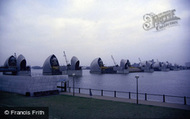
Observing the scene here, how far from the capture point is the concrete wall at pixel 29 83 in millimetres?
19938

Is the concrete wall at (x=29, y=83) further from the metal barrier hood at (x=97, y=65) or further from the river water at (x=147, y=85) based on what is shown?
the metal barrier hood at (x=97, y=65)

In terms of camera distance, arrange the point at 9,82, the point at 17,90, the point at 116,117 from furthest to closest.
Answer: the point at 9,82, the point at 17,90, the point at 116,117

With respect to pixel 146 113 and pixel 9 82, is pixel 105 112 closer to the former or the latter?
pixel 146 113

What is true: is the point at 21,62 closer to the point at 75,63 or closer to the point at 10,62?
the point at 10,62

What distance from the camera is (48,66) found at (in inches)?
4213

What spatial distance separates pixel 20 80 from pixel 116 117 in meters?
15.3

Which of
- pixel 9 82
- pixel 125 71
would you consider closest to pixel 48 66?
pixel 125 71

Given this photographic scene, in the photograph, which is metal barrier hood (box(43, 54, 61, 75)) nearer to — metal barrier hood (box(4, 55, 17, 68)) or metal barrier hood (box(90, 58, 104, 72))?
A: metal barrier hood (box(4, 55, 17, 68))

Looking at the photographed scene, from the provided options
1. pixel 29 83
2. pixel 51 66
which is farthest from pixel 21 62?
pixel 29 83

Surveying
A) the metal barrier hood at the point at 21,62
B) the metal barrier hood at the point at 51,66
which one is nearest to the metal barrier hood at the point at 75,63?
the metal barrier hood at the point at 51,66

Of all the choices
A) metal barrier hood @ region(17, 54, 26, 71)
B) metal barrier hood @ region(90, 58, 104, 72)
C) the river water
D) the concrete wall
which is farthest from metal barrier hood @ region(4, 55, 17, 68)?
the concrete wall

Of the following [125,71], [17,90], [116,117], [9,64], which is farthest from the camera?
[125,71]

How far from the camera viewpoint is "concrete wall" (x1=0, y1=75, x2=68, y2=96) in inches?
785

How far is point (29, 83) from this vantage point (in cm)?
1992
